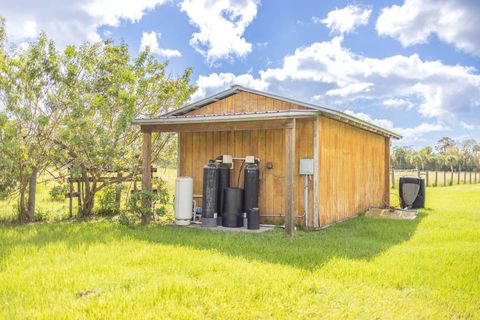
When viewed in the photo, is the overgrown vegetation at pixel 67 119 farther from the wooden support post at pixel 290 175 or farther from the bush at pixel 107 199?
the wooden support post at pixel 290 175

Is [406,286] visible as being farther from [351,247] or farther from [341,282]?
[351,247]

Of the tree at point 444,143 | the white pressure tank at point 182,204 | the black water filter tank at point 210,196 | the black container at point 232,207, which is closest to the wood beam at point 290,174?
the black container at point 232,207

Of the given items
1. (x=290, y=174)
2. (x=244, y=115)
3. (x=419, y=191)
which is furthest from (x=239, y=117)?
(x=419, y=191)

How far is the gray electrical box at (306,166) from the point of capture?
8234mm

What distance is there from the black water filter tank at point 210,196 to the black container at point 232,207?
11.4 inches

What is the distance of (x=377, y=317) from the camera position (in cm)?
373

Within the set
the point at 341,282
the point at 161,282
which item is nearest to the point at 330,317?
the point at 341,282

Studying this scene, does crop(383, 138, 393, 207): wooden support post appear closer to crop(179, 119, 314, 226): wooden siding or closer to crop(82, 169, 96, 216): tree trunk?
crop(179, 119, 314, 226): wooden siding

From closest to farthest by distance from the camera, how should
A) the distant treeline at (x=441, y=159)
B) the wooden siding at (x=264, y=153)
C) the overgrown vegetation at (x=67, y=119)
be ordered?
the wooden siding at (x=264, y=153)
the overgrown vegetation at (x=67, y=119)
the distant treeline at (x=441, y=159)

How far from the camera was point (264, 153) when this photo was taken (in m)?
8.98

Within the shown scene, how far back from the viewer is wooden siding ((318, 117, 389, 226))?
8.65 meters

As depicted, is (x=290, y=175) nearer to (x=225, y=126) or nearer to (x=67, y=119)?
(x=225, y=126)

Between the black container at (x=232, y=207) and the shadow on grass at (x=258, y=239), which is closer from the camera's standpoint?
the shadow on grass at (x=258, y=239)

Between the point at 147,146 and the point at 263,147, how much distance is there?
2513 millimetres
